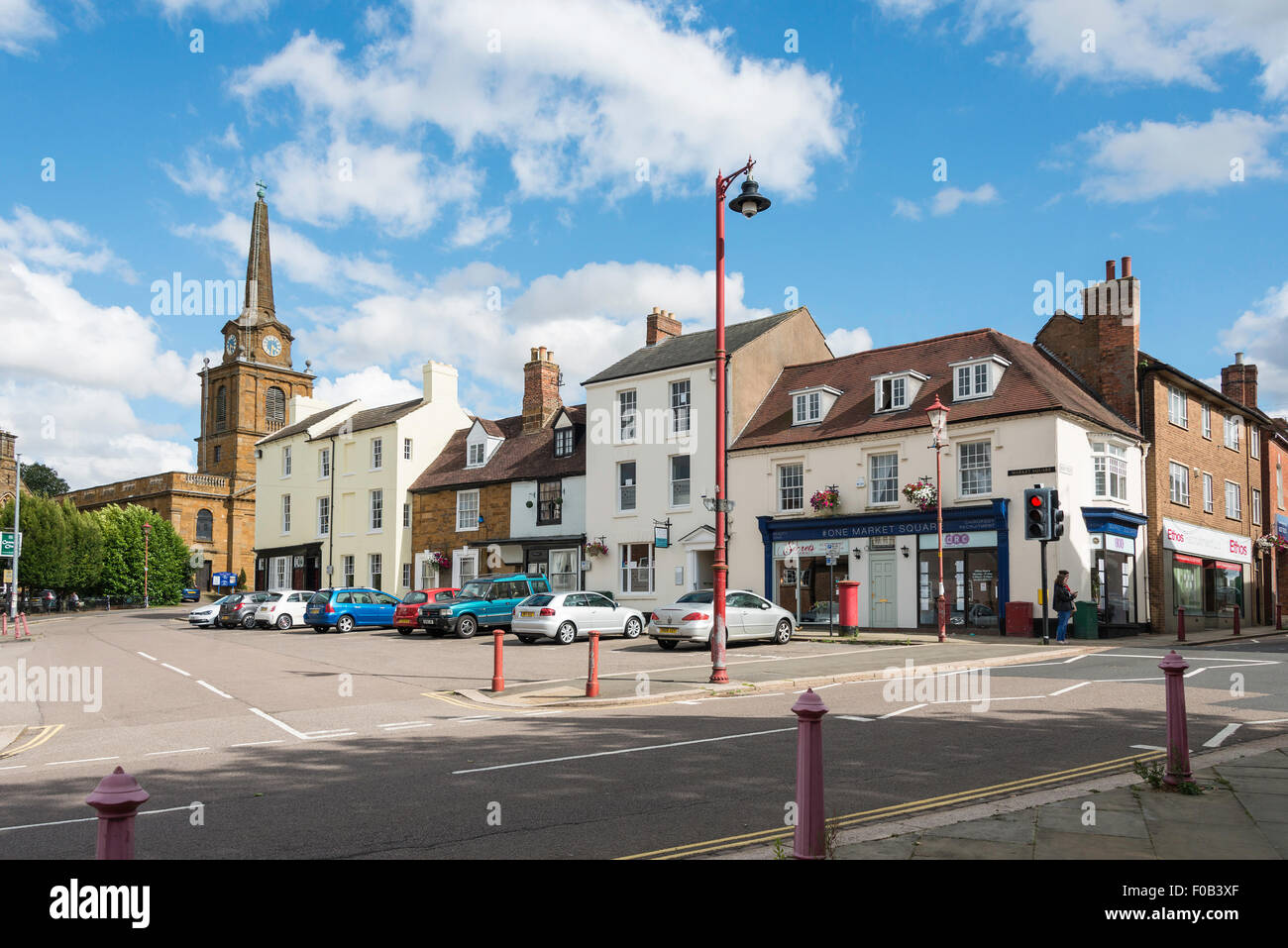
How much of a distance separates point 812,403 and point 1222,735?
23499 millimetres

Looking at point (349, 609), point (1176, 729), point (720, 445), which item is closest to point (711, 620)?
point (720, 445)

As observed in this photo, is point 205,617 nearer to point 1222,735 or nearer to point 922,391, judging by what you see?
point 922,391

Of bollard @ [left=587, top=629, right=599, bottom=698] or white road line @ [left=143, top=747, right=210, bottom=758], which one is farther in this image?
bollard @ [left=587, top=629, right=599, bottom=698]

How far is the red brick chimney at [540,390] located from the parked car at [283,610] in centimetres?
1199

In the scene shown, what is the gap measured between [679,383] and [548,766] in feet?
89.0

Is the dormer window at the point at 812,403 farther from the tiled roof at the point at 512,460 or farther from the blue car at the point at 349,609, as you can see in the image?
the blue car at the point at 349,609

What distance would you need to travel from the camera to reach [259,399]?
81438 mm

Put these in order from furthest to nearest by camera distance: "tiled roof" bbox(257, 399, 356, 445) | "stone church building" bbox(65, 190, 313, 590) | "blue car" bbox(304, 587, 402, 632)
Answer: "stone church building" bbox(65, 190, 313, 590) → "tiled roof" bbox(257, 399, 356, 445) → "blue car" bbox(304, 587, 402, 632)

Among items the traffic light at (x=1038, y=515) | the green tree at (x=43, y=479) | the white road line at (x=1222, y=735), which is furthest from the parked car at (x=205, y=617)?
the green tree at (x=43, y=479)

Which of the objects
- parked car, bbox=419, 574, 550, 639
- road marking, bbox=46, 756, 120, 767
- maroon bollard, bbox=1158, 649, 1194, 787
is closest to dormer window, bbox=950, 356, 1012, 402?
parked car, bbox=419, 574, 550, 639

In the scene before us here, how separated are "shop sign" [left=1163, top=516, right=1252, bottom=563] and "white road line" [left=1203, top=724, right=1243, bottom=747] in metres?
22.2

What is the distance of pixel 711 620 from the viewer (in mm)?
22078

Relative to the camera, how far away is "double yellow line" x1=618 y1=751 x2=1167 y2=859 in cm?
611

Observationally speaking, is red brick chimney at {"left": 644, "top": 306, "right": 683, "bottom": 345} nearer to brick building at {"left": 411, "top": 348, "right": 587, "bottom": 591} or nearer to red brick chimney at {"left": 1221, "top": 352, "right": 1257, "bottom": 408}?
brick building at {"left": 411, "top": 348, "right": 587, "bottom": 591}
